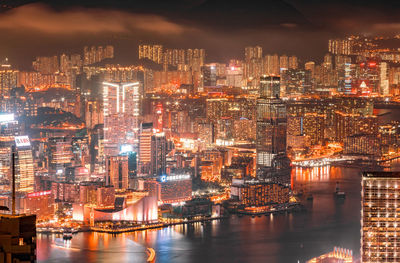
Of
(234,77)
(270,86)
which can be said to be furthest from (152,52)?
(234,77)

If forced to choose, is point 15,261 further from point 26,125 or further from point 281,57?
point 281,57

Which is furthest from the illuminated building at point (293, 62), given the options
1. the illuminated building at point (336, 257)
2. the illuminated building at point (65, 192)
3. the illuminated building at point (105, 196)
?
the illuminated building at point (336, 257)

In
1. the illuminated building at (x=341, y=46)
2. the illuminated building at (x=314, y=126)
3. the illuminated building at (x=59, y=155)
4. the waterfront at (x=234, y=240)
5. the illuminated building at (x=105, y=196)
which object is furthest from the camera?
the illuminated building at (x=314, y=126)

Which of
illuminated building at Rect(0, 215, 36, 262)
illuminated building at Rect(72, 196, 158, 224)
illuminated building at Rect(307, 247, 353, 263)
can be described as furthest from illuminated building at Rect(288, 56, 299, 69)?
illuminated building at Rect(0, 215, 36, 262)

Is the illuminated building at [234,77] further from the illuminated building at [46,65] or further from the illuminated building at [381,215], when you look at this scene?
the illuminated building at [381,215]

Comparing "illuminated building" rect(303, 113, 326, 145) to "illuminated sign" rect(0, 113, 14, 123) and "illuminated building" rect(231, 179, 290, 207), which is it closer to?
"illuminated building" rect(231, 179, 290, 207)

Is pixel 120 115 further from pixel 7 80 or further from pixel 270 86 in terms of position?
pixel 7 80
